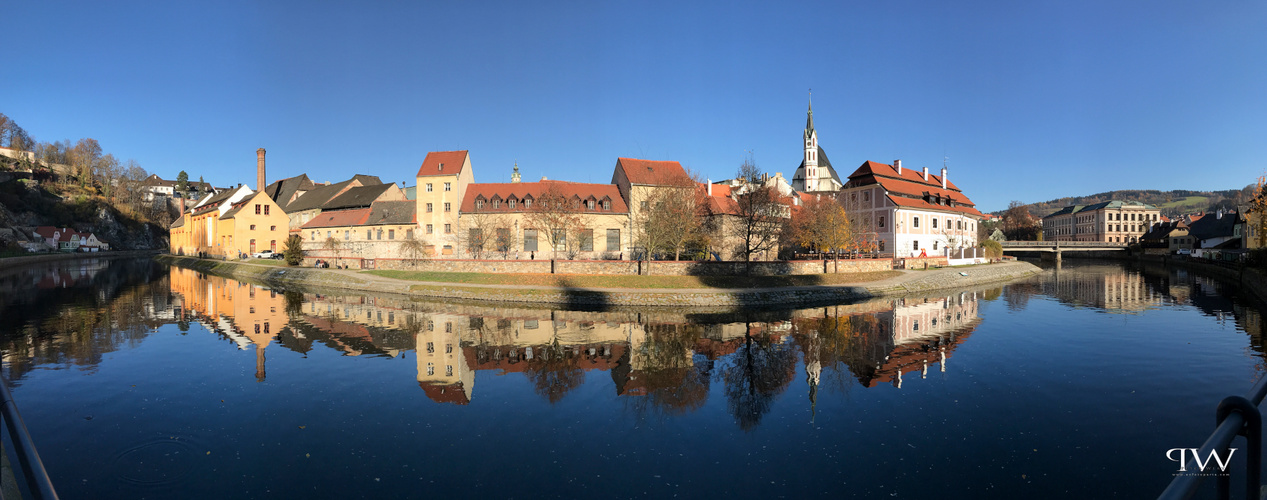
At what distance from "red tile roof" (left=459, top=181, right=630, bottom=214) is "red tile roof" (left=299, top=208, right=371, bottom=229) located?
13440 millimetres

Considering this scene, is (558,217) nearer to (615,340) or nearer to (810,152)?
(615,340)

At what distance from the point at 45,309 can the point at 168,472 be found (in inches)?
1135

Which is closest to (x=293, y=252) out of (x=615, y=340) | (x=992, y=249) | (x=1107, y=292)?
(x=615, y=340)

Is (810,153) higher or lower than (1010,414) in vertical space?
higher

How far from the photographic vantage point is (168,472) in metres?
9.64

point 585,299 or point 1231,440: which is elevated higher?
point 1231,440

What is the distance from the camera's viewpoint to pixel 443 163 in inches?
2195

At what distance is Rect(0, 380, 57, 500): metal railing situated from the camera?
2818 mm

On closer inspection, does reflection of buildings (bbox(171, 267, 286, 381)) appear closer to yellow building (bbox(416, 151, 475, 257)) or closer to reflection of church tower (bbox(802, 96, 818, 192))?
yellow building (bbox(416, 151, 475, 257))

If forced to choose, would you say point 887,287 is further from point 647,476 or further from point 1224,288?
point 647,476

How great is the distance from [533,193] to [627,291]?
2438 cm

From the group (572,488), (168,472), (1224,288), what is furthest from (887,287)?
(168,472)

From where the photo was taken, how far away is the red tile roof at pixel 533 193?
2131 inches

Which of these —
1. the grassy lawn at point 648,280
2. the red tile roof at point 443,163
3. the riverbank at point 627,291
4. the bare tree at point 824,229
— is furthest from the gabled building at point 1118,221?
the red tile roof at point 443,163
